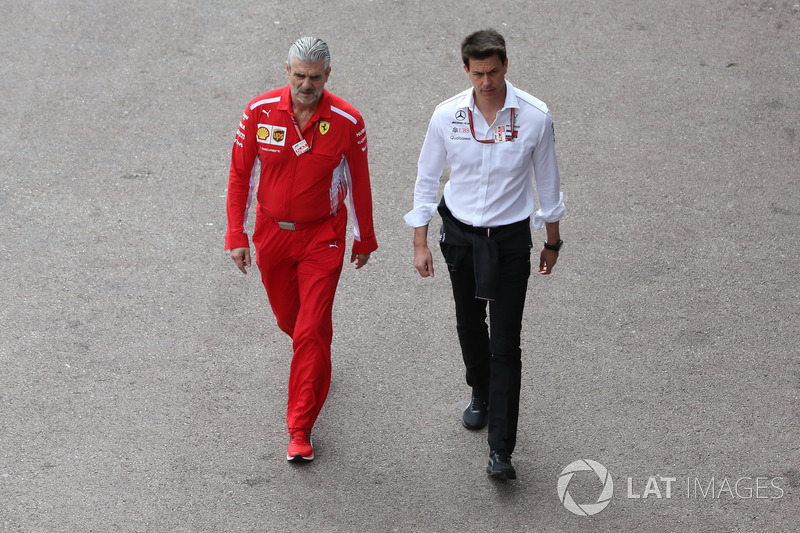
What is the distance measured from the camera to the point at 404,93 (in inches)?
334

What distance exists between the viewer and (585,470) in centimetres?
518

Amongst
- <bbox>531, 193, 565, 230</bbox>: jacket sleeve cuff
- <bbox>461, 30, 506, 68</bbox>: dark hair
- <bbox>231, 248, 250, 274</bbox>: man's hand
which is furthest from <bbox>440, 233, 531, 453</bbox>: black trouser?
<bbox>231, 248, 250, 274</bbox>: man's hand

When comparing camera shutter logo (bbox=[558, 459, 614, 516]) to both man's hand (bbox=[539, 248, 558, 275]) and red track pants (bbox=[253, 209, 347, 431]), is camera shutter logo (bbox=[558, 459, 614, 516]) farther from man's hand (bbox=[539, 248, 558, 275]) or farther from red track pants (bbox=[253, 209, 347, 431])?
red track pants (bbox=[253, 209, 347, 431])

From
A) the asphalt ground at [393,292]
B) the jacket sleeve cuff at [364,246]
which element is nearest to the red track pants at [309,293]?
the jacket sleeve cuff at [364,246]

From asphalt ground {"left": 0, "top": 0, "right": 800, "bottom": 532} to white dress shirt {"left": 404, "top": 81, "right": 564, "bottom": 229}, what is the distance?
4.42ft

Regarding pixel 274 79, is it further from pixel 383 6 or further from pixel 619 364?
pixel 619 364

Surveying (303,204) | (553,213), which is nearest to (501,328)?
(553,213)

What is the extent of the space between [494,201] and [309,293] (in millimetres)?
1123

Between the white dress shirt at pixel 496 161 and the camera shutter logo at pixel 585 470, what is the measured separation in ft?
4.35

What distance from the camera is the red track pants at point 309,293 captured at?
512 centimetres

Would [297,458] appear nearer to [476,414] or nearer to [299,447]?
[299,447]

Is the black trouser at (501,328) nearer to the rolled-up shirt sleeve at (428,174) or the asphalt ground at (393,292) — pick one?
the rolled-up shirt sleeve at (428,174)

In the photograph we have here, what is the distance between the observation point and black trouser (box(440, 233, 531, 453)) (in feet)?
15.9

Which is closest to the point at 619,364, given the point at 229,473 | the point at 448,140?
the point at 448,140
